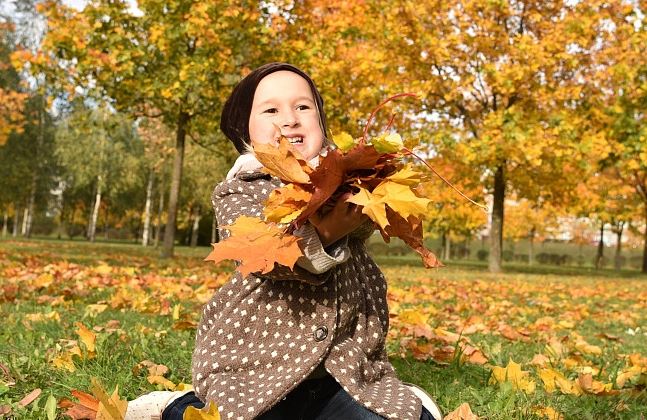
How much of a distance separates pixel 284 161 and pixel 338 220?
0.28 meters

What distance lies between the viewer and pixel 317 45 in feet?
37.9

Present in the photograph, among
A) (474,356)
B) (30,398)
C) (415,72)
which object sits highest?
(415,72)

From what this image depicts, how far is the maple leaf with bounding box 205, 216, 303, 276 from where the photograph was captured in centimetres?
134

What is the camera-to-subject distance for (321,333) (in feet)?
5.93

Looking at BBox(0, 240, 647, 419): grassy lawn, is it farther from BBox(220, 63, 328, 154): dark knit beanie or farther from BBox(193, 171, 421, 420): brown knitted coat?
BBox(220, 63, 328, 154): dark knit beanie

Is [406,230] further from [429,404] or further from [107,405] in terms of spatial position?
[107,405]

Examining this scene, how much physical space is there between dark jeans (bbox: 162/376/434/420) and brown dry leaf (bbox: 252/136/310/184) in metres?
0.78

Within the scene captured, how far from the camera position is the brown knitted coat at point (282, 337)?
1.75 m

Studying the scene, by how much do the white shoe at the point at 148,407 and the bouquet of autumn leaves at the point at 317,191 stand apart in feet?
2.65

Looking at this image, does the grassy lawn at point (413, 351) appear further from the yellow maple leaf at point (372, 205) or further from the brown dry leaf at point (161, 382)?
the yellow maple leaf at point (372, 205)

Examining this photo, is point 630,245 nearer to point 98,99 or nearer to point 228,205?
point 98,99

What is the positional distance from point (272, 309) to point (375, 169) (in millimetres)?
641

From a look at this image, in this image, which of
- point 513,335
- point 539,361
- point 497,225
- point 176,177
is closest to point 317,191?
point 539,361

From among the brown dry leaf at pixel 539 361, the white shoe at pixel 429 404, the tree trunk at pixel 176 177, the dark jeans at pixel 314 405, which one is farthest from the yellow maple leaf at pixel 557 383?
the tree trunk at pixel 176 177
